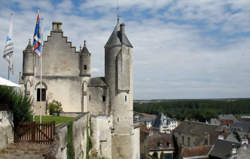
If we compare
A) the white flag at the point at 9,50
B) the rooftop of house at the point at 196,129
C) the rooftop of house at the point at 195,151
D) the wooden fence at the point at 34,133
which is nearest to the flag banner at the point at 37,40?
the white flag at the point at 9,50

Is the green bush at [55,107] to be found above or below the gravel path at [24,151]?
above

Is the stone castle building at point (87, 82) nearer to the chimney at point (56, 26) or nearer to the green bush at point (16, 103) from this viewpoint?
the chimney at point (56, 26)

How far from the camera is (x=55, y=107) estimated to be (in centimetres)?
2738

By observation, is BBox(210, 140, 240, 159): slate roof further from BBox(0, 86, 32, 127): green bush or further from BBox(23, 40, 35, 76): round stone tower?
BBox(0, 86, 32, 127): green bush

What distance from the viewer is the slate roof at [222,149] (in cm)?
4158

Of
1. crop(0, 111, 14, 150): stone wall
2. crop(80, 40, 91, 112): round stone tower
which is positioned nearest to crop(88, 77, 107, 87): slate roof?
crop(80, 40, 91, 112): round stone tower

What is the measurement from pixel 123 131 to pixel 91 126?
4.47 metres

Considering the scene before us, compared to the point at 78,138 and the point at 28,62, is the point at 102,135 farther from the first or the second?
the point at 28,62

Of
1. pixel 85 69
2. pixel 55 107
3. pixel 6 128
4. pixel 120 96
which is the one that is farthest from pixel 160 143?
pixel 6 128

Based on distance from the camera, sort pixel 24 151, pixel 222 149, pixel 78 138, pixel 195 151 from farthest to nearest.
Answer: pixel 195 151
pixel 222 149
pixel 78 138
pixel 24 151

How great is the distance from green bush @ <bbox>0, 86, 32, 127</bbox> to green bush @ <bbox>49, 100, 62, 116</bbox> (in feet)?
48.8

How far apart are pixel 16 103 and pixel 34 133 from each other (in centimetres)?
176

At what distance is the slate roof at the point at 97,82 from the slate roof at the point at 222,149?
25458 mm

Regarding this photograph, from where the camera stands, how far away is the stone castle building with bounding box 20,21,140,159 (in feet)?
90.2
